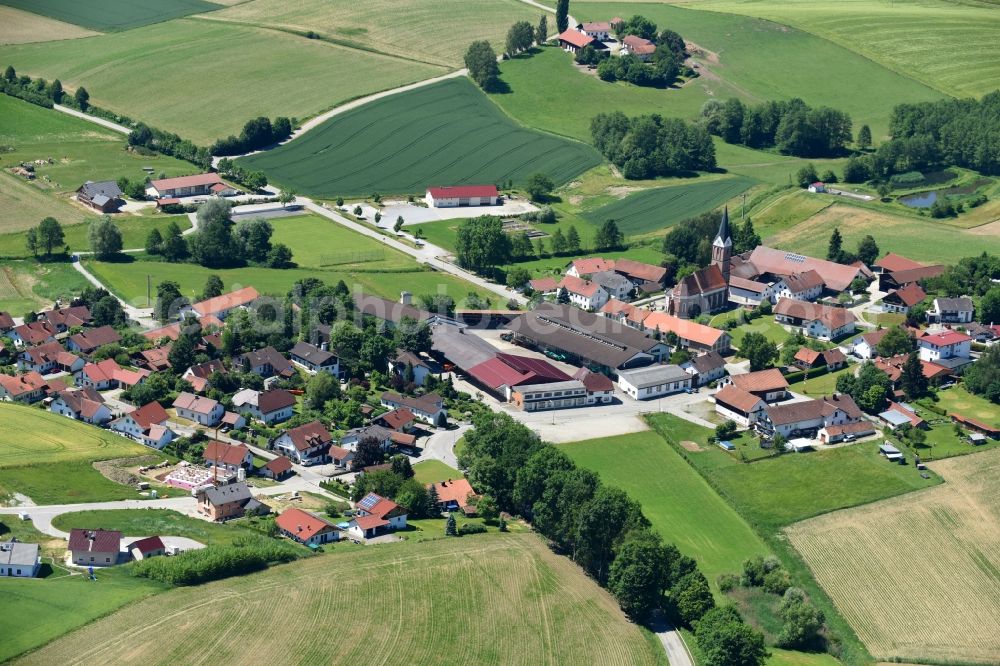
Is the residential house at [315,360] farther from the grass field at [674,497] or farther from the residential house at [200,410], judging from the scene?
the grass field at [674,497]

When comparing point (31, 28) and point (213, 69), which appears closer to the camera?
point (213, 69)

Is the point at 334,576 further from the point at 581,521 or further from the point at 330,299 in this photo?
the point at 330,299

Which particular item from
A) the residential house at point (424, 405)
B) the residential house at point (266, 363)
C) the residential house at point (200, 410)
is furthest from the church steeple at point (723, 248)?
the residential house at point (200, 410)

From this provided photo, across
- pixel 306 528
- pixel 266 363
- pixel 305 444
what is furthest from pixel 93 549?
pixel 266 363

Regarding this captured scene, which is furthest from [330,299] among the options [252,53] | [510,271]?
[252,53]

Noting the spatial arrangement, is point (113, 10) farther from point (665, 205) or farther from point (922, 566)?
point (922, 566)

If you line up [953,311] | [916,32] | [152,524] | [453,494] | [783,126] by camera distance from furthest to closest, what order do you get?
1. [916,32]
2. [783,126]
3. [953,311]
4. [453,494]
5. [152,524]
